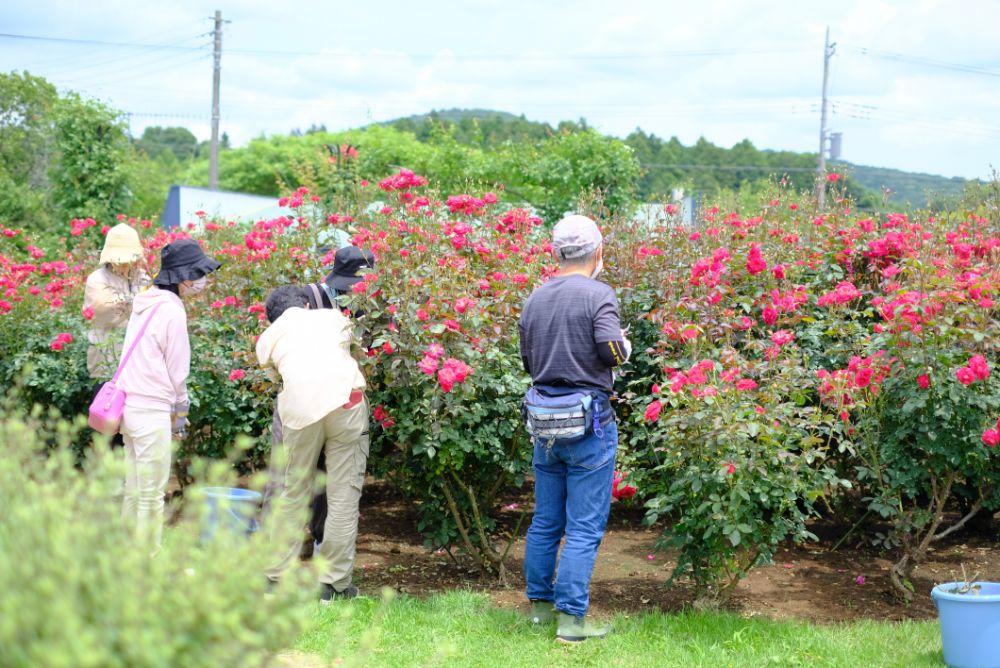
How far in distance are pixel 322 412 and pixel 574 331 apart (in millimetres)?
1240

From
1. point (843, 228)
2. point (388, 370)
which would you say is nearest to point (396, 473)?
point (388, 370)

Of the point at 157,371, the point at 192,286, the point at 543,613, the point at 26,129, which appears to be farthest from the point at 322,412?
the point at 26,129

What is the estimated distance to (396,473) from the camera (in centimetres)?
525

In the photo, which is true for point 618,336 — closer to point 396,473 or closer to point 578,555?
point 578,555

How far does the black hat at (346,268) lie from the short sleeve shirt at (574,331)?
47.7 inches

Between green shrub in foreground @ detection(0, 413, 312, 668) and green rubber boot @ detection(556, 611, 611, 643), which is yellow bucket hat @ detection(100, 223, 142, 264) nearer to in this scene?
green rubber boot @ detection(556, 611, 611, 643)

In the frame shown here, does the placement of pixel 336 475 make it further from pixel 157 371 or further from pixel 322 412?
pixel 157 371

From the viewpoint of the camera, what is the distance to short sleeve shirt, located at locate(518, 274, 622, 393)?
13.1 feet

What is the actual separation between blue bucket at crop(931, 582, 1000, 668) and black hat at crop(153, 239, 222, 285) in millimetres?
3592

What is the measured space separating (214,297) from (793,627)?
4233mm

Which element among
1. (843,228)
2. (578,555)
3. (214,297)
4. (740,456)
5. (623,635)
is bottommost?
(623,635)

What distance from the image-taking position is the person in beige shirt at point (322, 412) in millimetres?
4430

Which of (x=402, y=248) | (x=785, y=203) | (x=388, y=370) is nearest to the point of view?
(x=388, y=370)

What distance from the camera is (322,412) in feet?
14.5
